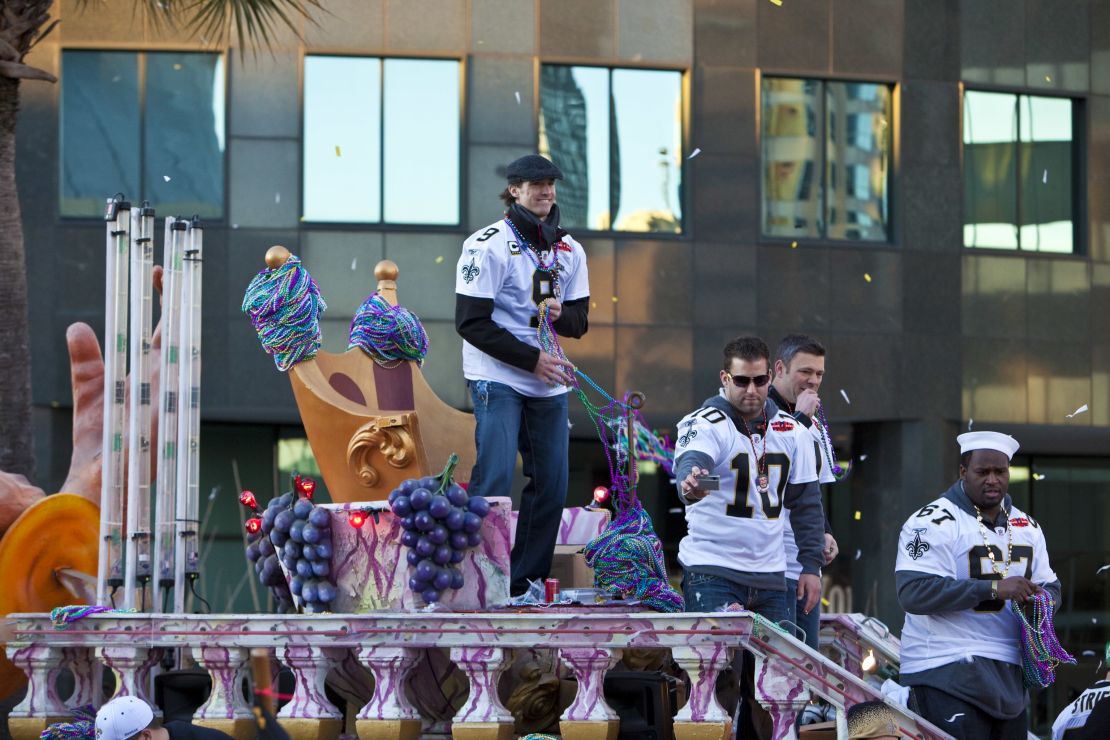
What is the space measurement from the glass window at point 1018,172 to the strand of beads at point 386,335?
14.5 metres

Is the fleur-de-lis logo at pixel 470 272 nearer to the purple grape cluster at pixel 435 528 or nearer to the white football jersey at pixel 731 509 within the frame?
the purple grape cluster at pixel 435 528

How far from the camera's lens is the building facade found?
21062 mm

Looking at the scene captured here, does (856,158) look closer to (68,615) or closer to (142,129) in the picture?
(142,129)

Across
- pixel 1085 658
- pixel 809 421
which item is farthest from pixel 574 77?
pixel 809 421

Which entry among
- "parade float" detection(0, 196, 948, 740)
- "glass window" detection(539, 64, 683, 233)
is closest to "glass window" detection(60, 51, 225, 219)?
"glass window" detection(539, 64, 683, 233)

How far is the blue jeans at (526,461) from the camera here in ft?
26.1

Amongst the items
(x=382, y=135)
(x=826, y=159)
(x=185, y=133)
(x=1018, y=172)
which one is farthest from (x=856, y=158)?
(x=185, y=133)

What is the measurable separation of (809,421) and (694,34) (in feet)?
46.6

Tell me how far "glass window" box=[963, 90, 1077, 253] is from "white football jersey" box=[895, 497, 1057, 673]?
52.2 ft

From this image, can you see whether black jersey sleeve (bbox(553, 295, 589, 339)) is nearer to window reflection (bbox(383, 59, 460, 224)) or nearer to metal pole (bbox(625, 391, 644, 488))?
metal pole (bbox(625, 391, 644, 488))

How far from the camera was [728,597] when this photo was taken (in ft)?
24.2

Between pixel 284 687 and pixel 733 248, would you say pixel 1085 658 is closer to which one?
pixel 733 248

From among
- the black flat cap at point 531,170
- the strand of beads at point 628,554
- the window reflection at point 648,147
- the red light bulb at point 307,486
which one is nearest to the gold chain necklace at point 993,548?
the strand of beads at point 628,554

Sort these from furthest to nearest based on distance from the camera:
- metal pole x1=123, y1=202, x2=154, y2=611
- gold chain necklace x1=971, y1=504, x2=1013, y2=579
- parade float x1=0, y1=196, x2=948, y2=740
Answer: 1. metal pole x1=123, y1=202, x2=154, y2=611
2. gold chain necklace x1=971, y1=504, x2=1013, y2=579
3. parade float x1=0, y1=196, x2=948, y2=740
